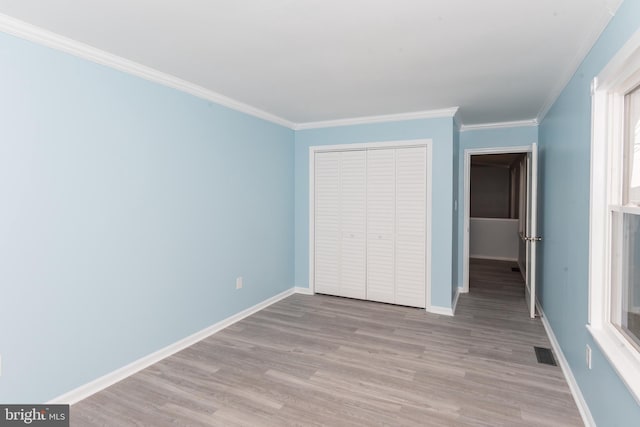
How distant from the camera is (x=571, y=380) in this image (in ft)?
8.43

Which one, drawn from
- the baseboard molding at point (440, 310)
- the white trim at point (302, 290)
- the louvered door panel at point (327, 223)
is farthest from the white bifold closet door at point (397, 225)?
the white trim at point (302, 290)

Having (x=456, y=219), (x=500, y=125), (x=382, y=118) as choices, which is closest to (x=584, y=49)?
(x=382, y=118)

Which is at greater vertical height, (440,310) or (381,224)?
(381,224)

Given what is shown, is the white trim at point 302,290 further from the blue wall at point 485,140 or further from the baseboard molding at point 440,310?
the blue wall at point 485,140

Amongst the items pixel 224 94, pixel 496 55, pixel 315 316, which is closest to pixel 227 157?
pixel 224 94

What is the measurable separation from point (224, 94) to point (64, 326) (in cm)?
234

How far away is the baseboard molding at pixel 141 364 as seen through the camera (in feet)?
7.79

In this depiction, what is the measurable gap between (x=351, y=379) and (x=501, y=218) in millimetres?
7679

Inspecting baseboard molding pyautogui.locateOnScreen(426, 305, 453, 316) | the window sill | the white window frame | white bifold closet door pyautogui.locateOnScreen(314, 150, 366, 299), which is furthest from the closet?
the window sill

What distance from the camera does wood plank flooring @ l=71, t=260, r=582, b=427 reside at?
88.0 inches

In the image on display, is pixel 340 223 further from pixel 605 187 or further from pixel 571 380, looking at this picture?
pixel 605 187

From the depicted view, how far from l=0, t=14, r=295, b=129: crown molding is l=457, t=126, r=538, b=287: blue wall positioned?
119 inches

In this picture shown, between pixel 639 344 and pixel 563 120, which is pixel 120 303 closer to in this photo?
pixel 639 344
